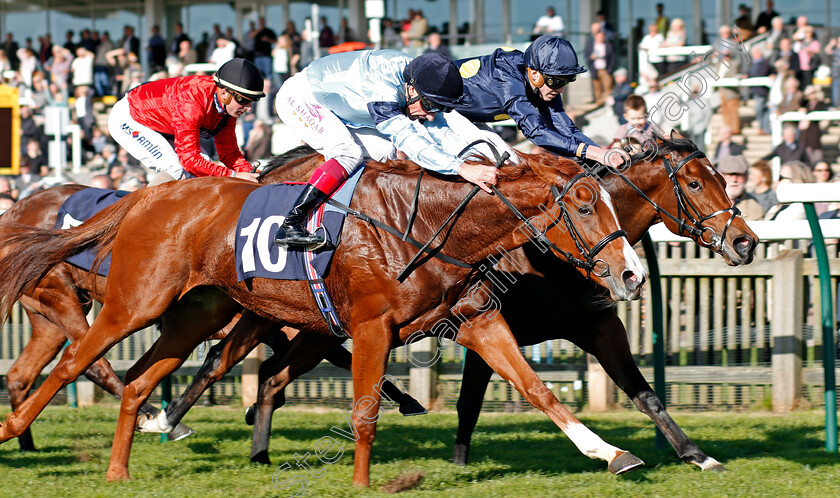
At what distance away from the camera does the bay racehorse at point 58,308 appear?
18.1 feet

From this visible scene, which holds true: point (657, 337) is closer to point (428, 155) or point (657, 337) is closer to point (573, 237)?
point (573, 237)

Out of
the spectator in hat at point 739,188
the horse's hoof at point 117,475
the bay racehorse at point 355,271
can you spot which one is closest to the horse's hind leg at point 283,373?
the bay racehorse at point 355,271

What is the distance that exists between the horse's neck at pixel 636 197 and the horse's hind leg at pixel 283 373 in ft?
5.48

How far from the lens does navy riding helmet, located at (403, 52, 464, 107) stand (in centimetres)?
424

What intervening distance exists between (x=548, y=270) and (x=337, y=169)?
3.87ft

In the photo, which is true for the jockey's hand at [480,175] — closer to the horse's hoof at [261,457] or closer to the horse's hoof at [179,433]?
the horse's hoof at [261,457]

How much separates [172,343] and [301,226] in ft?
A: 3.57

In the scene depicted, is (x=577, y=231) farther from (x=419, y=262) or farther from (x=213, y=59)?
(x=213, y=59)

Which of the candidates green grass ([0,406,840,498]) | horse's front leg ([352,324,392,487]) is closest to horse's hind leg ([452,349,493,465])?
green grass ([0,406,840,498])

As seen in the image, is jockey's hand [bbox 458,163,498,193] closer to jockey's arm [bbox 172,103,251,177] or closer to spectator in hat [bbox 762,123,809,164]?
jockey's arm [bbox 172,103,251,177]

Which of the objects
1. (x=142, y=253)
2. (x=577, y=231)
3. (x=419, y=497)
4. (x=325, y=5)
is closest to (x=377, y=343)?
(x=419, y=497)

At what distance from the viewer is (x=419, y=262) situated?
4191 mm

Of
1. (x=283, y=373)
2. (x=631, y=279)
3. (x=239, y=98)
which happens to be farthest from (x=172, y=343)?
(x=631, y=279)

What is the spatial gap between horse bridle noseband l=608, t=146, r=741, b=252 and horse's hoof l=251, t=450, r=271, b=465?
2352 mm
